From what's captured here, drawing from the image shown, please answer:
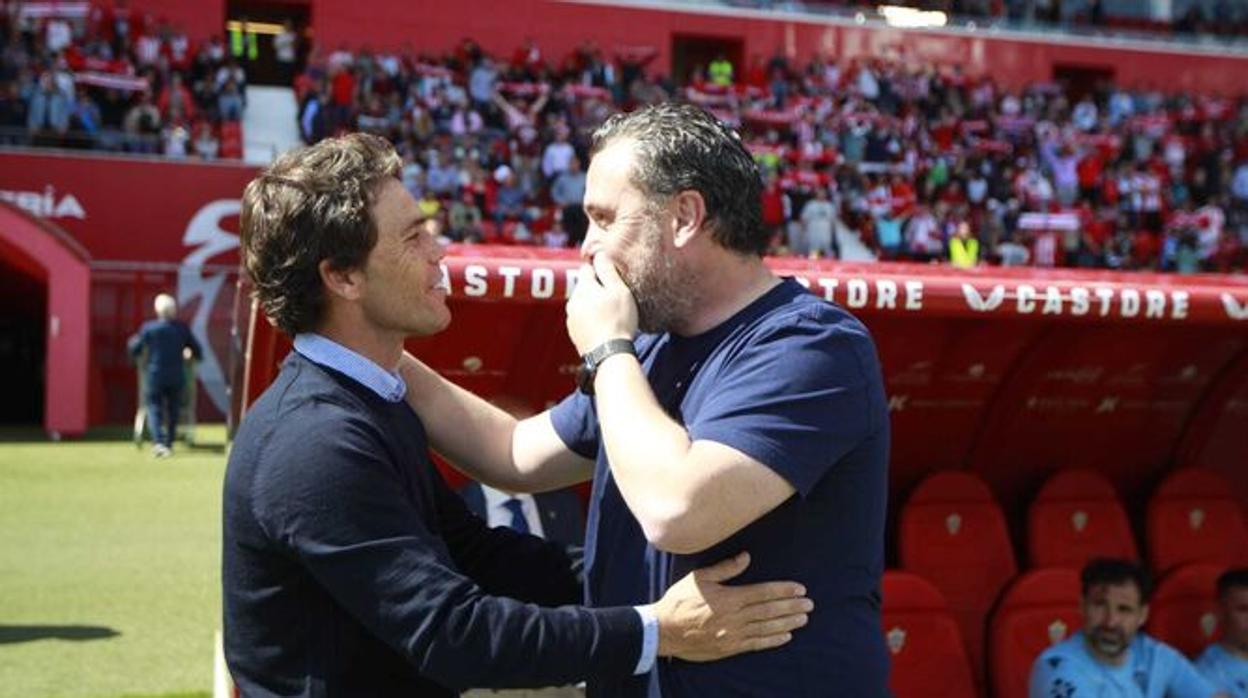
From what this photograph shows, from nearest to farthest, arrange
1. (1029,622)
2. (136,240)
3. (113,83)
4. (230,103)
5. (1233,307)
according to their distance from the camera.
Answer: (1233,307) < (1029,622) < (136,240) < (113,83) < (230,103)

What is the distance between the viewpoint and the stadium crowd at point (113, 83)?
65.0ft

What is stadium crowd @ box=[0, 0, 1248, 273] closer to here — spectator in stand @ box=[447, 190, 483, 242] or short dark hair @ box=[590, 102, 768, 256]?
spectator in stand @ box=[447, 190, 483, 242]

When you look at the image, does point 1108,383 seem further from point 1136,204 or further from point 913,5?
point 913,5

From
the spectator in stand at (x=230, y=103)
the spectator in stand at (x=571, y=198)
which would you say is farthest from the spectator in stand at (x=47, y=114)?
the spectator in stand at (x=571, y=198)

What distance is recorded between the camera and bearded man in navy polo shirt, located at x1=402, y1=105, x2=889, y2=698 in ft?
7.18

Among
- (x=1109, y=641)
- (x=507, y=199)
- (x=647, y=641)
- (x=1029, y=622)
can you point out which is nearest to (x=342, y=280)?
(x=647, y=641)

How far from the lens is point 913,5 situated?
3362cm

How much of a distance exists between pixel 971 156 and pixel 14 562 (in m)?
21.3

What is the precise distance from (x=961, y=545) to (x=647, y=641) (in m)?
3.14

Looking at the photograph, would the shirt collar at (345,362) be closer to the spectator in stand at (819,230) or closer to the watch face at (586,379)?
the watch face at (586,379)

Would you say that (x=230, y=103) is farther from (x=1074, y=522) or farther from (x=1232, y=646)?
(x=1232, y=646)

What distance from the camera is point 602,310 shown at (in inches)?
93.4

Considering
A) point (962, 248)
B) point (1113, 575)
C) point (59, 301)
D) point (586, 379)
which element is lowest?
point (59, 301)

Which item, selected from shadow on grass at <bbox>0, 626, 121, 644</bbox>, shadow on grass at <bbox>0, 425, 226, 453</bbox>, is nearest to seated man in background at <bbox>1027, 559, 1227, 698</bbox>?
shadow on grass at <bbox>0, 626, 121, 644</bbox>
